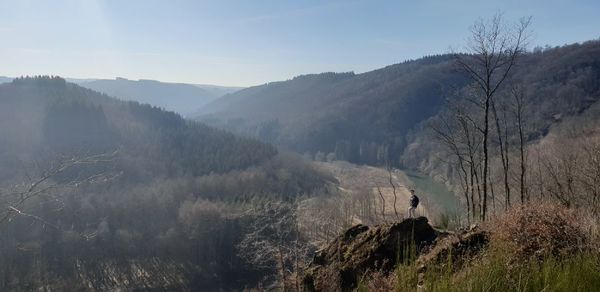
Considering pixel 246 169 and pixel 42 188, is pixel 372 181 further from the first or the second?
pixel 42 188

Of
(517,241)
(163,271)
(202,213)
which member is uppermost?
Answer: (517,241)

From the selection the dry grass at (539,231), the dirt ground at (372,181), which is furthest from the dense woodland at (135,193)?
the dirt ground at (372,181)

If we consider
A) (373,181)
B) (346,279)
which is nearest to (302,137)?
(373,181)

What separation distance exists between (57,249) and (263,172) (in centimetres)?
4300

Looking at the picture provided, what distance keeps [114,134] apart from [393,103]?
9066 centimetres

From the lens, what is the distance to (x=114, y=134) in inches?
3696

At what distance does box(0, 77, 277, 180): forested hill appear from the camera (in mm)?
82188

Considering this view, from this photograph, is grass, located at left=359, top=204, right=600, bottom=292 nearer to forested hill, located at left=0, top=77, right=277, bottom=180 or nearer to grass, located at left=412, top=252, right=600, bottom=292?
grass, located at left=412, top=252, right=600, bottom=292

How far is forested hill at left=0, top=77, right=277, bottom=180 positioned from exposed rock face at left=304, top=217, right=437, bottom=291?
244 ft

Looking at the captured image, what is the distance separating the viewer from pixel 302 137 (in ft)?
508

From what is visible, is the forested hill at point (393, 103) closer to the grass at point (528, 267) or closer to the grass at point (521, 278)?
the grass at point (528, 267)

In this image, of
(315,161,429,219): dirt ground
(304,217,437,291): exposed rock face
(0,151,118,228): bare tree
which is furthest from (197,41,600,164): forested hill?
(0,151,118,228): bare tree

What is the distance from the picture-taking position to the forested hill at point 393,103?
86.9 metres

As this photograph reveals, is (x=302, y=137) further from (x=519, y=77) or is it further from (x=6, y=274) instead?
(x=6, y=274)
